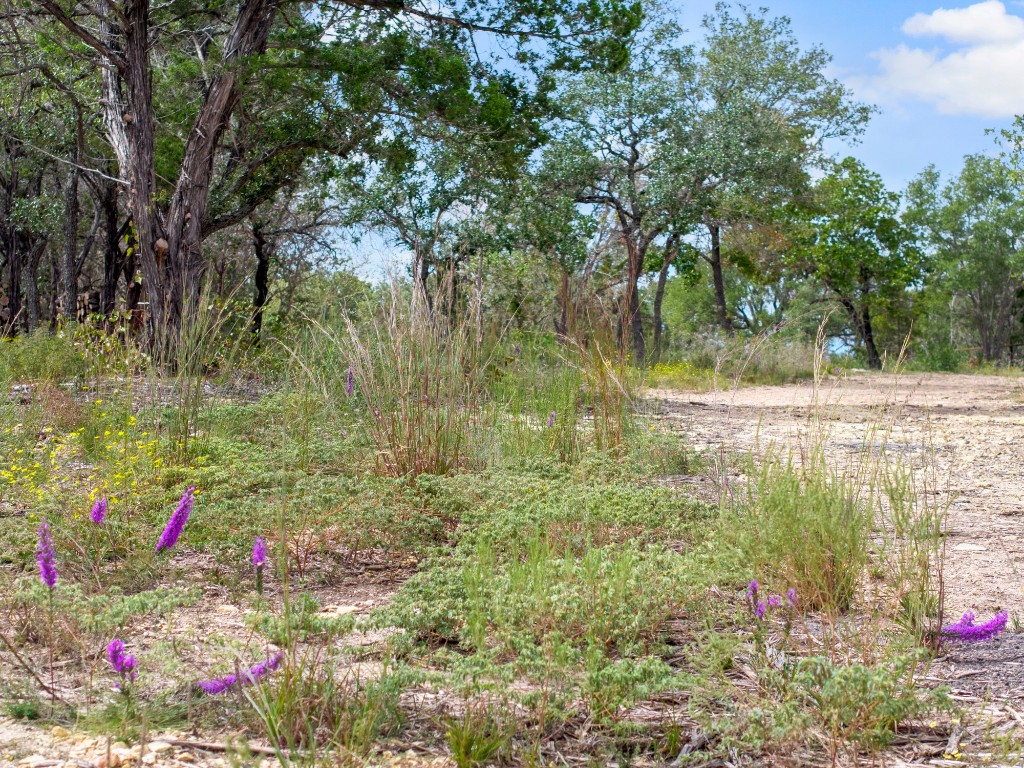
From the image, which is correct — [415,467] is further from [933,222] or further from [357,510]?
[933,222]

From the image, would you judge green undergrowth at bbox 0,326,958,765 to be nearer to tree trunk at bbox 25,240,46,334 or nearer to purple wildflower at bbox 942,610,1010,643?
purple wildflower at bbox 942,610,1010,643

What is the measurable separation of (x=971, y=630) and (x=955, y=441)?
4.71 meters

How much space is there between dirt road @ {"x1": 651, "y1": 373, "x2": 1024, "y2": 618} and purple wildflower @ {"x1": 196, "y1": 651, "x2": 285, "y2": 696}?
1.56m

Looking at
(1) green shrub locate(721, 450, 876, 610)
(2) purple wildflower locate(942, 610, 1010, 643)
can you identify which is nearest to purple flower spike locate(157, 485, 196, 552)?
(1) green shrub locate(721, 450, 876, 610)

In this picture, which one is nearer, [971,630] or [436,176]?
[971,630]

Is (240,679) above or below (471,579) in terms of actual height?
below

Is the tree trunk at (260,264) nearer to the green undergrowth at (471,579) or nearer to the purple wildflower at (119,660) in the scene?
the green undergrowth at (471,579)

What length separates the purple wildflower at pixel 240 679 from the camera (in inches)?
74.7

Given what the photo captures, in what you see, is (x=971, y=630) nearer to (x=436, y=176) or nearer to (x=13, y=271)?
(x=436, y=176)

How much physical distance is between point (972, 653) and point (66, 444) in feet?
13.2

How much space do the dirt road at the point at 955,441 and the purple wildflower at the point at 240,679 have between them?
1562 millimetres

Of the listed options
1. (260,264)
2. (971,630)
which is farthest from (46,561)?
(260,264)

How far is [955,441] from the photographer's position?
6637 mm

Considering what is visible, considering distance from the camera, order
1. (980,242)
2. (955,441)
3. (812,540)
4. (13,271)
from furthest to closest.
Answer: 1. (980,242)
2. (13,271)
3. (955,441)
4. (812,540)
